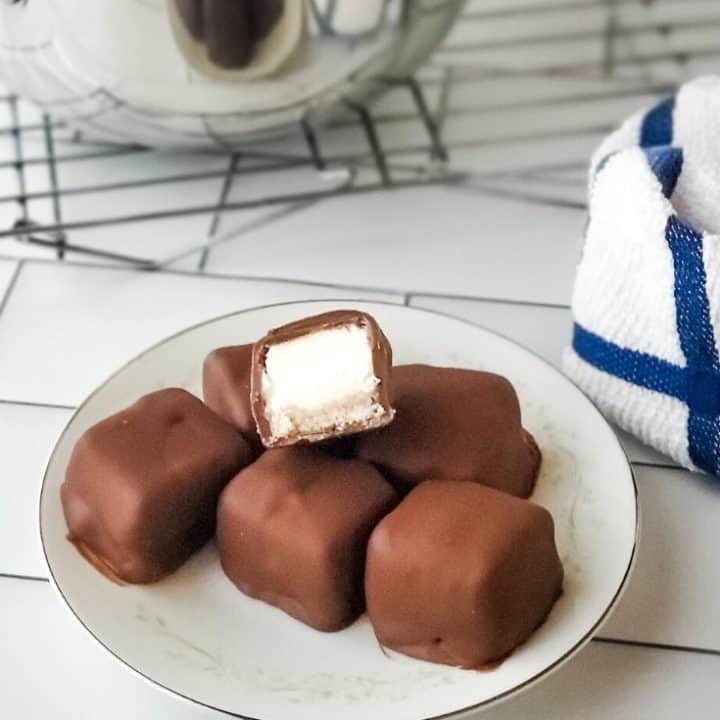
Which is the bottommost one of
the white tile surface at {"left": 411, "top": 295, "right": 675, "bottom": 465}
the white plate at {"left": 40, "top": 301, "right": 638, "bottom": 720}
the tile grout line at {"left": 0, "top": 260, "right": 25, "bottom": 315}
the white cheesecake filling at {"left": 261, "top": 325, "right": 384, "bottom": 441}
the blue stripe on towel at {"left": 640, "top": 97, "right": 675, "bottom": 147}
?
the white plate at {"left": 40, "top": 301, "right": 638, "bottom": 720}

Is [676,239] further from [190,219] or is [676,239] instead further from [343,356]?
[190,219]

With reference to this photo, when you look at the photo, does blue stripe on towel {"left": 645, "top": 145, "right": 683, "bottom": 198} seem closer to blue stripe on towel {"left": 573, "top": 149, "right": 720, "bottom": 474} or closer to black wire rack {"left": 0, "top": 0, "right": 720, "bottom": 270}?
blue stripe on towel {"left": 573, "top": 149, "right": 720, "bottom": 474}

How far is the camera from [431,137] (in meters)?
0.77

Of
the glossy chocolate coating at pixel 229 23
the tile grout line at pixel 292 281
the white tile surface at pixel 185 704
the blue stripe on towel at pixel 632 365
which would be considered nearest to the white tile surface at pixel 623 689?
the white tile surface at pixel 185 704

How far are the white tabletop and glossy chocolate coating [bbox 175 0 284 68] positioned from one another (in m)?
0.13

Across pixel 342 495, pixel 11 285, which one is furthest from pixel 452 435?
pixel 11 285

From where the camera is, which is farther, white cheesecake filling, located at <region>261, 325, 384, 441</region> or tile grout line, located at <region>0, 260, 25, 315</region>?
tile grout line, located at <region>0, 260, 25, 315</region>

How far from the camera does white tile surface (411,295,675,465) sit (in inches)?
24.5

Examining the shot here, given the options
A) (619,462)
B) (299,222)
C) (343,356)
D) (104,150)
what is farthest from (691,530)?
→ (104,150)

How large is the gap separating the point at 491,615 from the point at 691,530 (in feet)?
0.49

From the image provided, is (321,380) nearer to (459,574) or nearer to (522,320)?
(459,574)

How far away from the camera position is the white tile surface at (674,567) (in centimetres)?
48

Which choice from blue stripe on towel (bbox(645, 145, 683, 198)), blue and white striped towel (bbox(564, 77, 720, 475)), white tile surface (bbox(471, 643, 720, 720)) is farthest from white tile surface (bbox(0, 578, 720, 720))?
blue stripe on towel (bbox(645, 145, 683, 198))

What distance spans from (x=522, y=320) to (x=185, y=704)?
0.98ft
